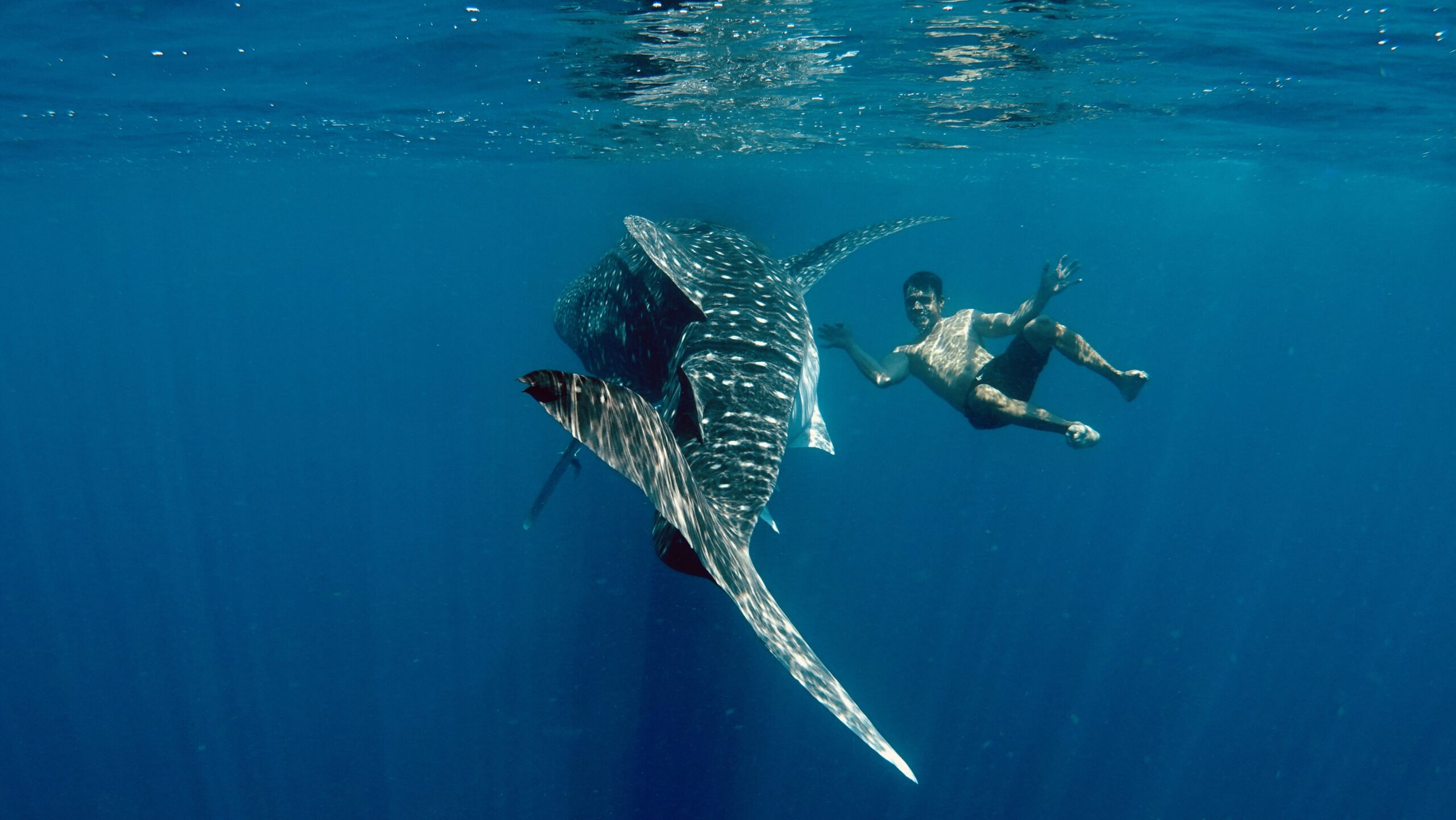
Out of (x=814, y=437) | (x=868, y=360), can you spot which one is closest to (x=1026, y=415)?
(x=868, y=360)

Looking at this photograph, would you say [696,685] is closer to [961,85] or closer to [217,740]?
[217,740]

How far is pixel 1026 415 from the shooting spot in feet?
29.3

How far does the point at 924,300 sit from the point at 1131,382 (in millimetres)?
3061

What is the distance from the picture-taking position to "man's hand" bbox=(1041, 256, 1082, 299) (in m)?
8.95

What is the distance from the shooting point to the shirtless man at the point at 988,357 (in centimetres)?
896

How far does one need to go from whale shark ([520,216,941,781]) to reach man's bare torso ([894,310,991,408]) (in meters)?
1.57

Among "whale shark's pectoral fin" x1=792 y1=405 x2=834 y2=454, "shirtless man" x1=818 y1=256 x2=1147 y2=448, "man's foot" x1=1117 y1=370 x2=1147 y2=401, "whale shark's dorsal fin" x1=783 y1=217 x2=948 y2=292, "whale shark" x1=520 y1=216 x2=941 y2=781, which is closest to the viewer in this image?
"whale shark" x1=520 y1=216 x2=941 y2=781

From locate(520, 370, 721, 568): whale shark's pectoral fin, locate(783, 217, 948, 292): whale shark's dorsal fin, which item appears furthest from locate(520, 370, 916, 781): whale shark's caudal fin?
locate(783, 217, 948, 292): whale shark's dorsal fin

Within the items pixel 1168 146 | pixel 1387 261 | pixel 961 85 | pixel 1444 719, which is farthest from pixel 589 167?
pixel 1387 261

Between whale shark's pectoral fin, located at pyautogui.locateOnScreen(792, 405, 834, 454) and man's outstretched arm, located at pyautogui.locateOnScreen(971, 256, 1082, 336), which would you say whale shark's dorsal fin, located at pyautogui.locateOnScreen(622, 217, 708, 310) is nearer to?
whale shark's pectoral fin, located at pyautogui.locateOnScreen(792, 405, 834, 454)

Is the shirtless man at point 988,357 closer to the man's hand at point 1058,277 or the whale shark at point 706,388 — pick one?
the man's hand at point 1058,277

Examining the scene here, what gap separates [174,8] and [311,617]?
15.1 meters

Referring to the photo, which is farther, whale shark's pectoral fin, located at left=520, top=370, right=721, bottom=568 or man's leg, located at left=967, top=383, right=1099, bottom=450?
man's leg, located at left=967, top=383, right=1099, bottom=450

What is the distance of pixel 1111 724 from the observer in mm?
17719
